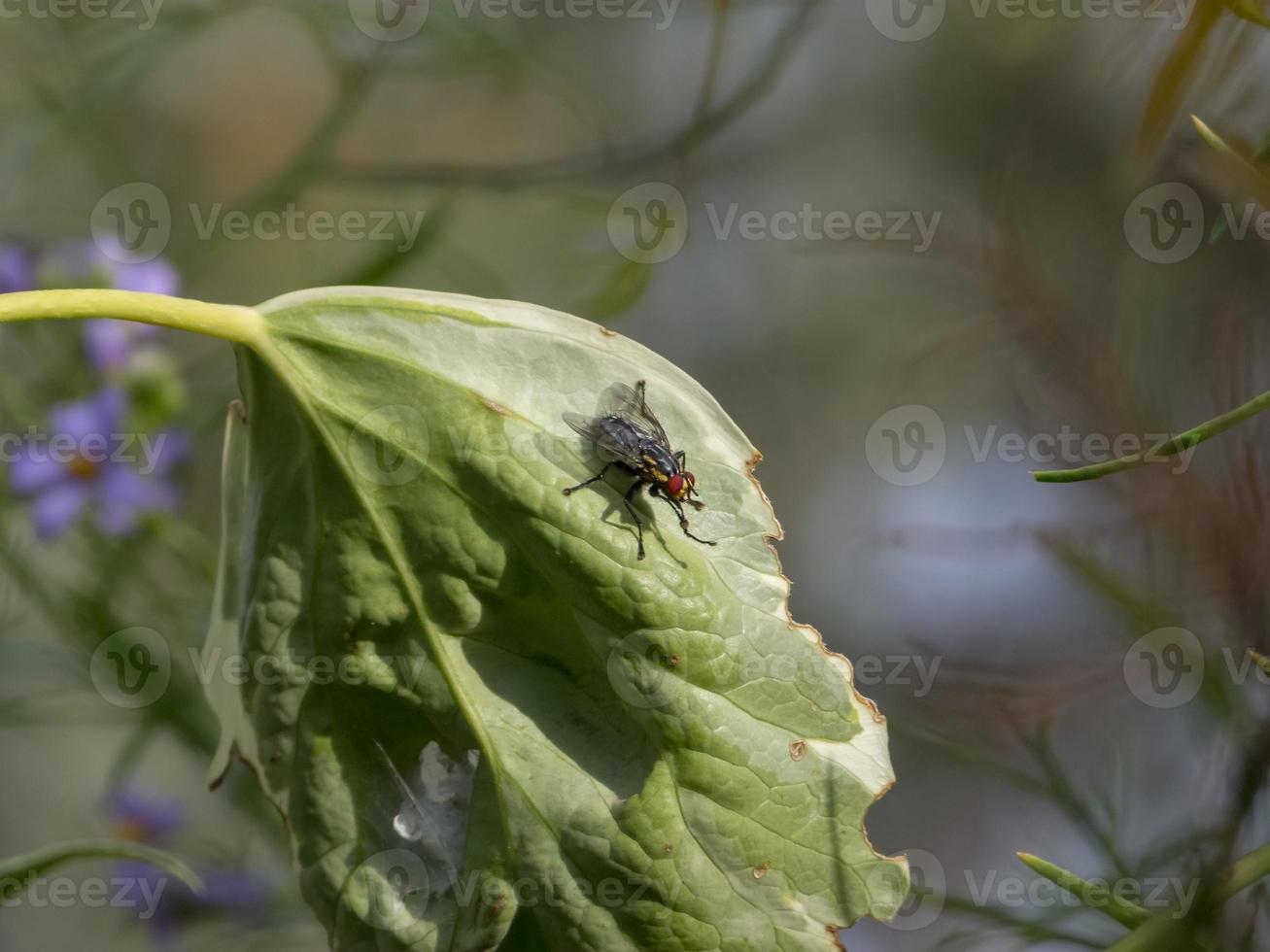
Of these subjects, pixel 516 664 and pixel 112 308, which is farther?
pixel 516 664

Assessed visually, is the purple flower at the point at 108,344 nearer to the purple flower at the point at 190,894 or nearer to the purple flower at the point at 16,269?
the purple flower at the point at 16,269

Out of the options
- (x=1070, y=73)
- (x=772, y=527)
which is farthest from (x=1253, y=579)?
(x=1070, y=73)

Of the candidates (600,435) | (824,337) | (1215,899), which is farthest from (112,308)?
(824,337)

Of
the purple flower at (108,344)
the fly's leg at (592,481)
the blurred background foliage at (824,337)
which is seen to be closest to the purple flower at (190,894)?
the blurred background foliage at (824,337)

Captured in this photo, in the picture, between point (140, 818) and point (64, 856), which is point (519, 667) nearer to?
point (64, 856)

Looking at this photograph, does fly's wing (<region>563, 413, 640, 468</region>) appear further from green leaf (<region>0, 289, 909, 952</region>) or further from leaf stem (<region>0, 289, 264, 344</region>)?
leaf stem (<region>0, 289, 264, 344</region>)

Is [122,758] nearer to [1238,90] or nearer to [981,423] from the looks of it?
[1238,90]
